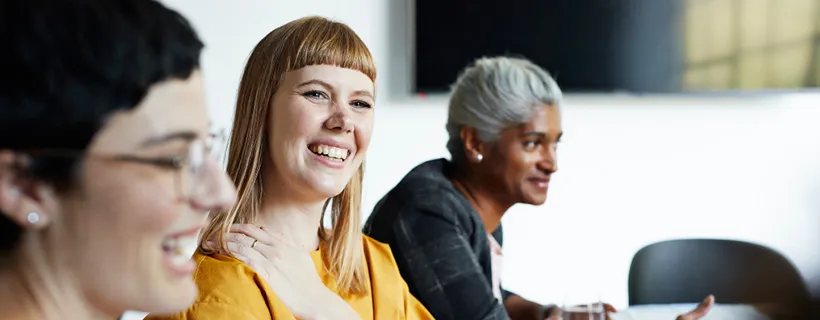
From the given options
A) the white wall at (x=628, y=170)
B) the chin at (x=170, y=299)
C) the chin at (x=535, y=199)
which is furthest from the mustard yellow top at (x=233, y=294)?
the white wall at (x=628, y=170)

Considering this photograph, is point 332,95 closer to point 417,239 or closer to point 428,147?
point 417,239

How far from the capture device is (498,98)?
2.05 metres

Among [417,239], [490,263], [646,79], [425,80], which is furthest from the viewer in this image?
[646,79]

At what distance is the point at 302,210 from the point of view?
52.7 inches

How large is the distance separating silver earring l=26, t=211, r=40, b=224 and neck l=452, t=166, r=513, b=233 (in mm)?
1390

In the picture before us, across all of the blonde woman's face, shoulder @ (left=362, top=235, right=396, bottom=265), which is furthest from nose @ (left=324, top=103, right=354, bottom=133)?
shoulder @ (left=362, top=235, right=396, bottom=265)

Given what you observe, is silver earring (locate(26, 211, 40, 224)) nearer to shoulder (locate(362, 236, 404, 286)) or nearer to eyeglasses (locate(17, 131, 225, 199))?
eyeglasses (locate(17, 131, 225, 199))

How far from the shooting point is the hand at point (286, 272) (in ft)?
4.04

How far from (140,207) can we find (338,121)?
25.0 inches

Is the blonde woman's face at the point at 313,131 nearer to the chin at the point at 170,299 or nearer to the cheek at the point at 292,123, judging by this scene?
the cheek at the point at 292,123

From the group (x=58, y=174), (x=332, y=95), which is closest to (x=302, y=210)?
(x=332, y=95)

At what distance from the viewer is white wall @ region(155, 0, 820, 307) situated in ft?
9.58

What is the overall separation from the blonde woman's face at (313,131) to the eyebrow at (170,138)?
1.86 feet

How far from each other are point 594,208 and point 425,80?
0.78 m
